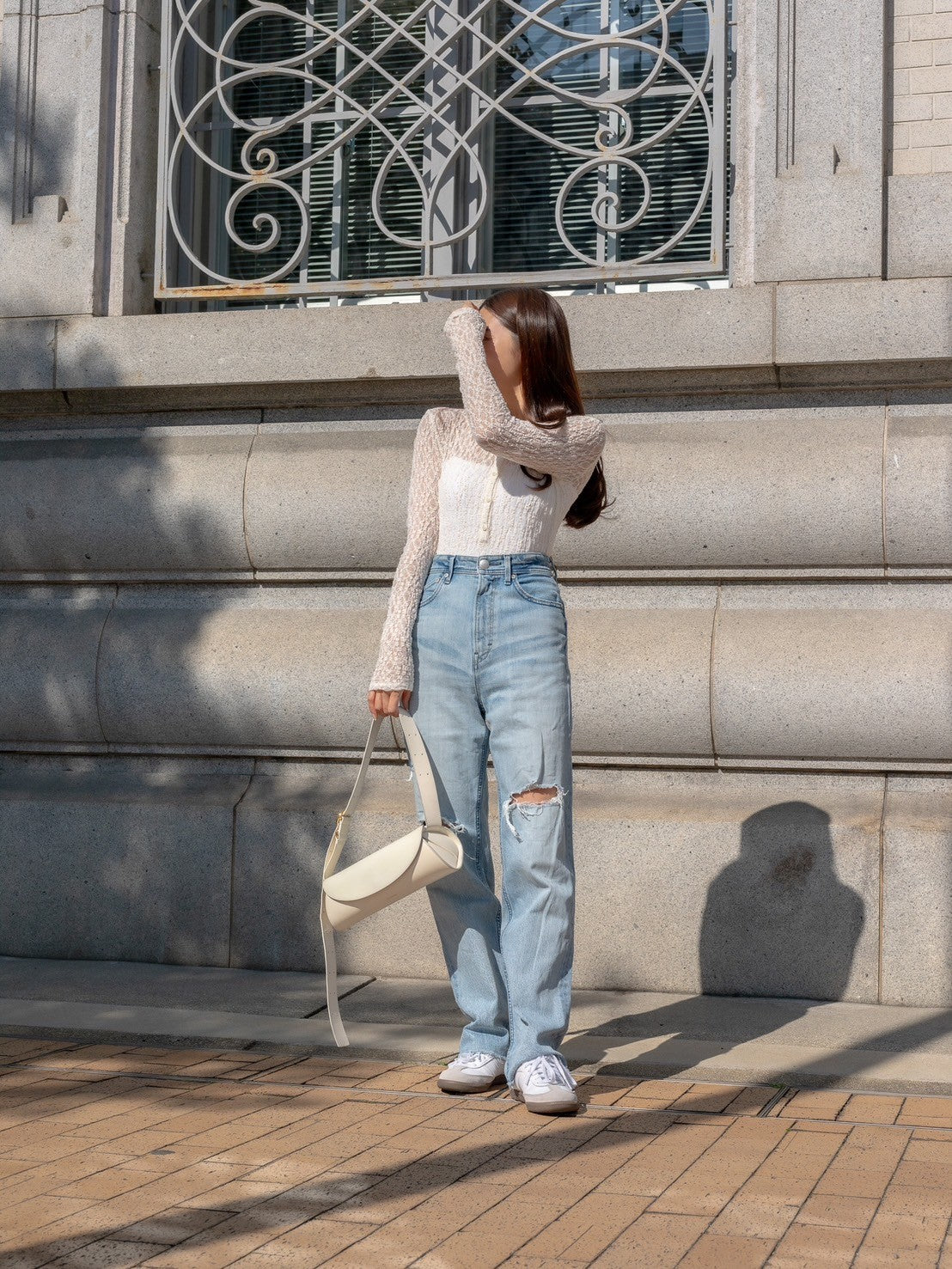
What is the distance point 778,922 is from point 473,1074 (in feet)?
4.79

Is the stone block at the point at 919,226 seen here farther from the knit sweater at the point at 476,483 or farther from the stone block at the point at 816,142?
the knit sweater at the point at 476,483

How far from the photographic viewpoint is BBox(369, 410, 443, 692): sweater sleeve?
4.00m

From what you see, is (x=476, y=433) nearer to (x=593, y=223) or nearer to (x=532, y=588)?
(x=532, y=588)

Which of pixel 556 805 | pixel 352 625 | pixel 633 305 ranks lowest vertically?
pixel 556 805

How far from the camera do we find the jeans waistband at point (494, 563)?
3.97 metres

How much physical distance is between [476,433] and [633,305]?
1913mm

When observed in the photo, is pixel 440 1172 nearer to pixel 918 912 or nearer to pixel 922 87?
pixel 918 912

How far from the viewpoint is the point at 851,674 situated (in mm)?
5195

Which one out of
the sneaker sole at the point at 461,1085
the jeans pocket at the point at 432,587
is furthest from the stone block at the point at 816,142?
the sneaker sole at the point at 461,1085

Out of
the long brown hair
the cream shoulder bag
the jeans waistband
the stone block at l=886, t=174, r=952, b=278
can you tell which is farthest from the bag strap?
the stone block at l=886, t=174, r=952, b=278

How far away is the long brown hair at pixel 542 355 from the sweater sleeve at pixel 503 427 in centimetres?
4

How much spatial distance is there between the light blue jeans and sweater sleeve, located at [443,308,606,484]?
25 cm

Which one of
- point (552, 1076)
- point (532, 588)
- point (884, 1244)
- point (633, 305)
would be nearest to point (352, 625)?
point (633, 305)

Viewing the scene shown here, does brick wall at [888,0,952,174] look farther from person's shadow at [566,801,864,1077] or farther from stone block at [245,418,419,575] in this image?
person's shadow at [566,801,864,1077]
